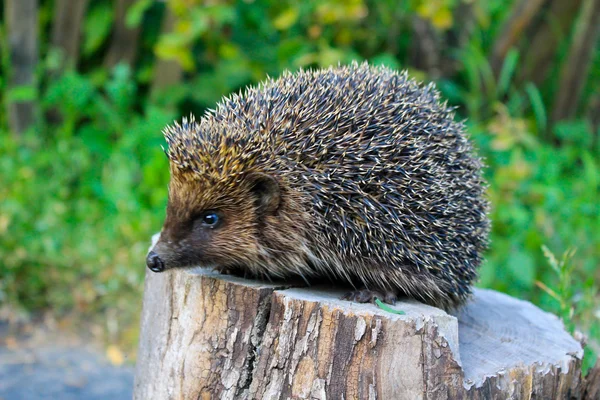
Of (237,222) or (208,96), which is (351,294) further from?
(208,96)

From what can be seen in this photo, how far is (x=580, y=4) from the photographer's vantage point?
8859 millimetres

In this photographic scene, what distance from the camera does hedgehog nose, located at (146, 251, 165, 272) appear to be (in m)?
3.54

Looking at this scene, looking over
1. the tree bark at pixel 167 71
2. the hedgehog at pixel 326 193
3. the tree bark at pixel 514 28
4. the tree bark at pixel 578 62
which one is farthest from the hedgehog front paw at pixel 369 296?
the tree bark at pixel 578 62

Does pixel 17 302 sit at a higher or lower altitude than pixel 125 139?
lower

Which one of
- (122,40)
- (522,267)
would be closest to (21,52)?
(122,40)

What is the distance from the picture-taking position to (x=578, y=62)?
348 inches

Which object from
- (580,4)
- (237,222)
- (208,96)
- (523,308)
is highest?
(580,4)

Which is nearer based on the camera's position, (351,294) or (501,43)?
(351,294)

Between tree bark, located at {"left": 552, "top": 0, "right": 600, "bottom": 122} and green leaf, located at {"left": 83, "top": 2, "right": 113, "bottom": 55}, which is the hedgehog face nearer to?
green leaf, located at {"left": 83, "top": 2, "right": 113, "bottom": 55}

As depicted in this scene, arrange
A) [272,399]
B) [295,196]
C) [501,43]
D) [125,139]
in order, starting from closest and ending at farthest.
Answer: [272,399] < [295,196] < [125,139] < [501,43]

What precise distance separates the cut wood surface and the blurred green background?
2.96 meters

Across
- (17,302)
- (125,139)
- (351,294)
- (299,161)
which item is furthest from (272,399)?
(125,139)

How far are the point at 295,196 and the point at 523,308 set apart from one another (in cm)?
185

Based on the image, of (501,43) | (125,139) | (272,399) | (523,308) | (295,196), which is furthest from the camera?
(501,43)
